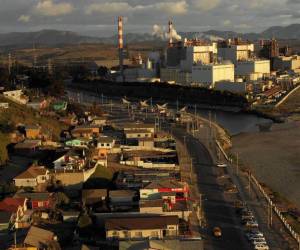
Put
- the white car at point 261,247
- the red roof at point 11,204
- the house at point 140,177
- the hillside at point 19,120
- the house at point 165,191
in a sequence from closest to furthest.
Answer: the white car at point 261,247
the red roof at point 11,204
the house at point 165,191
the house at point 140,177
the hillside at point 19,120

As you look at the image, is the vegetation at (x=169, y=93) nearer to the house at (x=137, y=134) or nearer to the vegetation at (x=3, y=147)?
the house at (x=137, y=134)

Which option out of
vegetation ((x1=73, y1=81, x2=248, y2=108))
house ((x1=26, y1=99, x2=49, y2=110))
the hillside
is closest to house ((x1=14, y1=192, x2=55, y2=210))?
the hillside

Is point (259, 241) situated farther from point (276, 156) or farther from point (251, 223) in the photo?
point (276, 156)

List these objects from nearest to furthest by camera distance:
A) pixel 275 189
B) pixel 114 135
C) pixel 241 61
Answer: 1. pixel 275 189
2. pixel 114 135
3. pixel 241 61

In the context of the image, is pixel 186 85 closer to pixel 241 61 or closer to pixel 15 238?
pixel 241 61

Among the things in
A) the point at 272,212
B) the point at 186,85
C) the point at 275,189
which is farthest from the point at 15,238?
the point at 186,85

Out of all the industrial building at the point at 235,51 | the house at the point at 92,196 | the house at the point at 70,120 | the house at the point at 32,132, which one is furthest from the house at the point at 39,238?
the industrial building at the point at 235,51
